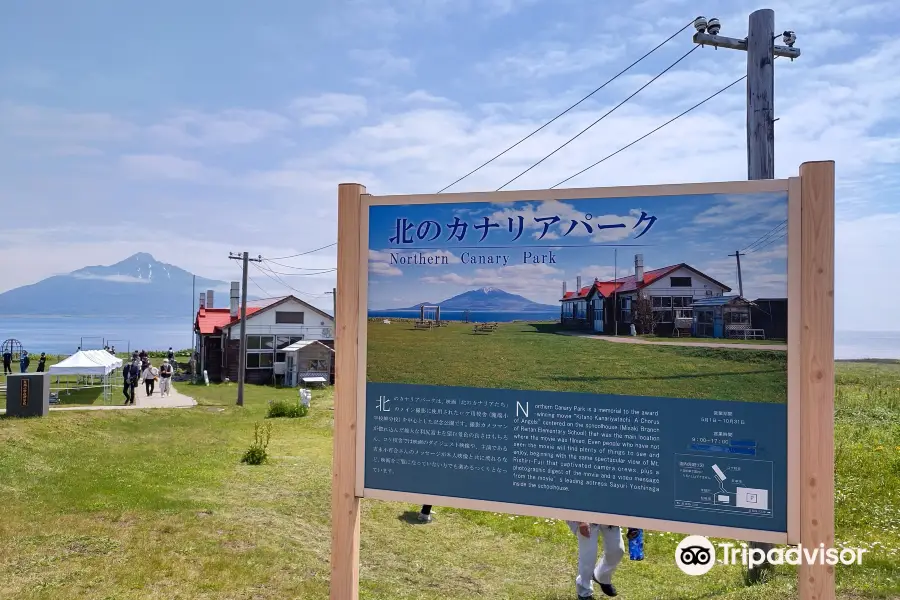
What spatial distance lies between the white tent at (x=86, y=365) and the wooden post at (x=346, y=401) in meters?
19.5

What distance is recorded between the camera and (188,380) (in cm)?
3556

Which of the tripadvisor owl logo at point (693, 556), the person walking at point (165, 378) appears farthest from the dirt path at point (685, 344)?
the person walking at point (165, 378)

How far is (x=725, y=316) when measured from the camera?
422cm

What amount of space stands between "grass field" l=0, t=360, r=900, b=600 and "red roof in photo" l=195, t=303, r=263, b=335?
22574 millimetres

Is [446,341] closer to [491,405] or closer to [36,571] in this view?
[491,405]

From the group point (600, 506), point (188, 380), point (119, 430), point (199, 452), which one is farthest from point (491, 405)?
point (188, 380)

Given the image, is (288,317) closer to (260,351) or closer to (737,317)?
(260,351)

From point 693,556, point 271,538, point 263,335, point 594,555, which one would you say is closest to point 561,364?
point 594,555

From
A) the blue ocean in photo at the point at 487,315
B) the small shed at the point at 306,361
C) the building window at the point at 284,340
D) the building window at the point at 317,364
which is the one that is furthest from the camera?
the building window at the point at 284,340

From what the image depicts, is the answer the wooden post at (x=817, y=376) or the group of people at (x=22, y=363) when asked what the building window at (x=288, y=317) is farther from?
the wooden post at (x=817, y=376)

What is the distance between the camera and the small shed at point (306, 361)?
3322 centimetres

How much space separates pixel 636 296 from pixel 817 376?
1230 millimetres

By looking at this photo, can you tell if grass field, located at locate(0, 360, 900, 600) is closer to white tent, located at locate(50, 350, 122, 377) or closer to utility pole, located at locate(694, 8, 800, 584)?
utility pole, located at locate(694, 8, 800, 584)

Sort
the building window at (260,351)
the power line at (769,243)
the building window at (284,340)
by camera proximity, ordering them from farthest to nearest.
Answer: the building window at (284,340) < the building window at (260,351) < the power line at (769,243)
